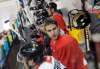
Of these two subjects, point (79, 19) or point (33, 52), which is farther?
point (79, 19)

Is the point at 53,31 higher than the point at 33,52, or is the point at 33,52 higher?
the point at 53,31

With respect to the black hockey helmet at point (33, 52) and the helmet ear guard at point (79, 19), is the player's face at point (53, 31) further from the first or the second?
the helmet ear guard at point (79, 19)

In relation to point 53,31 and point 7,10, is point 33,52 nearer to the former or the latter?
point 53,31

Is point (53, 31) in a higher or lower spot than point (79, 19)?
higher

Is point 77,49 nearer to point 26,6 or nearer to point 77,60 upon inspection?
point 77,60

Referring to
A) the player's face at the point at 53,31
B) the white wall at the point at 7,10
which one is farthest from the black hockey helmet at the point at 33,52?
the white wall at the point at 7,10

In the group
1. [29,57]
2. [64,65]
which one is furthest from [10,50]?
[64,65]

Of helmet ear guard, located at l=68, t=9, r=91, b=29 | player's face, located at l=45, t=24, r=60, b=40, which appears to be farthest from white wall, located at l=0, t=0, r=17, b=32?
player's face, located at l=45, t=24, r=60, b=40

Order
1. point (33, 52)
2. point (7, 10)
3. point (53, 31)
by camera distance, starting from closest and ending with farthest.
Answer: point (53, 31), point (33, 52), point (7, 10)

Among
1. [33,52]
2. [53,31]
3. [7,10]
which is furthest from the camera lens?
[7,10]

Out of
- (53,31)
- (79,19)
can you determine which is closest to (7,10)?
(79,19)

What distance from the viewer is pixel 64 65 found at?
1503 millimetres

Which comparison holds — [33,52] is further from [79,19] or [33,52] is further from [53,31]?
[79,19]

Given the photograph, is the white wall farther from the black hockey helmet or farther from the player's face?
the player's face
